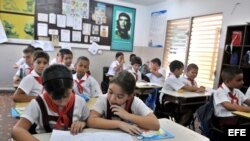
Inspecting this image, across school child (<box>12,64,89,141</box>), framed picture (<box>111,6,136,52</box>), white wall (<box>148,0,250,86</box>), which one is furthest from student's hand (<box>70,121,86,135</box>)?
framed picture (<box>111,6,136,52</box>)

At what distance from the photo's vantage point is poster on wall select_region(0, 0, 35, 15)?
4.51 metres

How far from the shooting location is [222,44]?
4090 mm

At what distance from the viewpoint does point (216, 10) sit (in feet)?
13.9

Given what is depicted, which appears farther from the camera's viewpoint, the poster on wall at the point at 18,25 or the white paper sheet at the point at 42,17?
the white paper sheet at the point at 42,17

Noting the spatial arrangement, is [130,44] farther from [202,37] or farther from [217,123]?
[217,123]

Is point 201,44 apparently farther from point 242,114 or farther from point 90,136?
point 90,136

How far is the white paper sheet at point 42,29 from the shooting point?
16.0 feet

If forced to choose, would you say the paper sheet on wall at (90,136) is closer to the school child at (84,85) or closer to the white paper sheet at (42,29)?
the school child at (84,85)

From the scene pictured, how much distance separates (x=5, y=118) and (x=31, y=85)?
1.67 meters

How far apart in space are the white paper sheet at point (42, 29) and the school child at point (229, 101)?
413cm

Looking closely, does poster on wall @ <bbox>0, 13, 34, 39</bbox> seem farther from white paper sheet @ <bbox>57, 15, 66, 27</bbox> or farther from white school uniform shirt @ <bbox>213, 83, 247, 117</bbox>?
white school uniform shirt @ <bbox>213, 83, 247, 117</bbox>

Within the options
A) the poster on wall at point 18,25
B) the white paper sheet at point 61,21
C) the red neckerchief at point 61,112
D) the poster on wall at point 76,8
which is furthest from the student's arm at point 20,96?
the poster on wall at point 76,8

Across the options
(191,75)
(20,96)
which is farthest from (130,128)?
(191,75)

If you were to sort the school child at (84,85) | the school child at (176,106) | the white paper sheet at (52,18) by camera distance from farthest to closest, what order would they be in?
the white paper sheet at (52,18)
the school child at (176,106)
the school child at (84,85)
